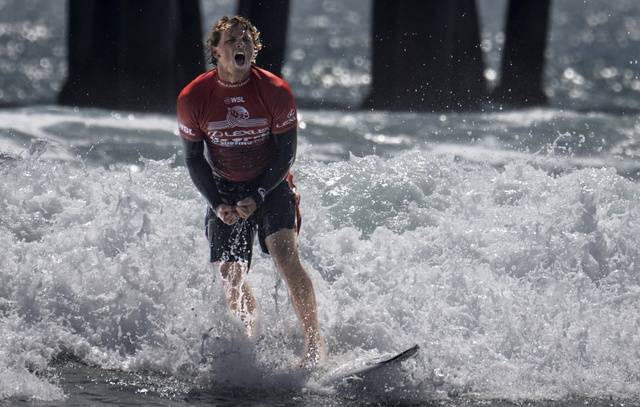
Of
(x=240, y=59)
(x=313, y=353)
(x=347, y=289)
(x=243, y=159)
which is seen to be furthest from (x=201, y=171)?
(x=347, y=289)

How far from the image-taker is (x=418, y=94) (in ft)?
45.6

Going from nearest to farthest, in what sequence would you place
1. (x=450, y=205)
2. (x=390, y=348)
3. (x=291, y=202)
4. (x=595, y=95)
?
(x=291, y=202), (x=390, y=348), (x=450, y=205), (x=595, y=95)

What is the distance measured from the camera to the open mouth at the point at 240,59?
17.4 feet

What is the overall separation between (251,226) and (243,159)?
0.36 metres

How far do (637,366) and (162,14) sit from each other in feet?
29.0

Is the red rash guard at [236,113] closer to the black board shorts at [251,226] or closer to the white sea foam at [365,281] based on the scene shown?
the black board shorts at [251,226]

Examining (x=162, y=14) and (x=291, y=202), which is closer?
(x=291, y=202)

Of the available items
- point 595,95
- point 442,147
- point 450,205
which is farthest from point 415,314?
point 595,95

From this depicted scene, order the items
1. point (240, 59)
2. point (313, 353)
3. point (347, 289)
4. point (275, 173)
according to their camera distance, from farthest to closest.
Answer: point (347, 289) < point (313, 353) < point (275, 173) < point (240, 59)

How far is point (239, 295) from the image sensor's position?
5.77 metres

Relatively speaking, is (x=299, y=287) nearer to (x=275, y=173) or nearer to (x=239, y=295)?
(x=239, y=295)

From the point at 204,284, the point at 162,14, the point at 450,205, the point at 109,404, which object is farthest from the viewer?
the point at 162,14

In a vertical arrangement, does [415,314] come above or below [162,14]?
below

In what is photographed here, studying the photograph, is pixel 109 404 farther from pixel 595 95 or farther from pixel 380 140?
pixel 595 95
